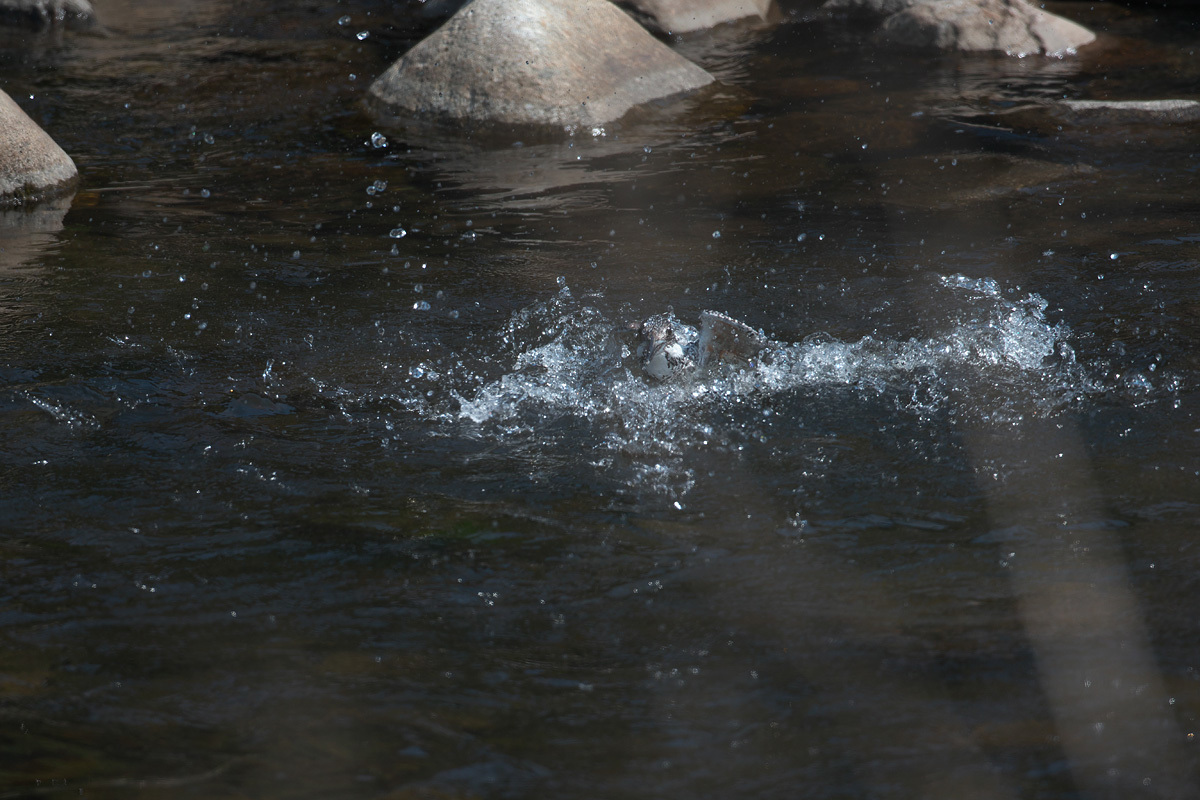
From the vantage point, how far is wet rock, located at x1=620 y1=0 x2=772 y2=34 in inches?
457

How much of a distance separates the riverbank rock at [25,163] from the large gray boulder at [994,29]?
7821mm

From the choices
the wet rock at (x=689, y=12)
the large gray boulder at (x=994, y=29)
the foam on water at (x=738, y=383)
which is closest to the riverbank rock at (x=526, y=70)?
the wet rock at (x=689, y=12)

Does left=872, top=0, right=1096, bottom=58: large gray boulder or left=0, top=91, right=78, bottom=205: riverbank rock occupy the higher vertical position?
left=872, top=0, right=1096, bottom=58: large gray boulder

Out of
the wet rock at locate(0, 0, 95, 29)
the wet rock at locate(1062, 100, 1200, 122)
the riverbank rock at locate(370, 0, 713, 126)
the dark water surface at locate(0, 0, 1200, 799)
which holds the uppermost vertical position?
the wet rock at locate(0, 0, 95, 29)

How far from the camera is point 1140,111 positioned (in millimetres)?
8133

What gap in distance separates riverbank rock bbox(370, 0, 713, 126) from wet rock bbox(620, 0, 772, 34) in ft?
8.38

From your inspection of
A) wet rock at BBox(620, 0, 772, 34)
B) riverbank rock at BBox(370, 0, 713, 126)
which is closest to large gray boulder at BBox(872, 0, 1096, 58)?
wet rock at BBox(620, 0, 772, 34)

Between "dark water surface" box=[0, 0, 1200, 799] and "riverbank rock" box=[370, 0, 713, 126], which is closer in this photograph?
"dark water surface" box=[0, 0, 1200, 799]

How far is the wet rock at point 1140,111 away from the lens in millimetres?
8062

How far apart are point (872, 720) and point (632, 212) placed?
15.0 ft

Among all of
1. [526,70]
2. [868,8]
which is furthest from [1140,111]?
[526,70]

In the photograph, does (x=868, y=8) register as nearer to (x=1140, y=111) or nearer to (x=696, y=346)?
(x=1140, y=111)

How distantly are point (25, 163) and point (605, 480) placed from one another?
562 cm

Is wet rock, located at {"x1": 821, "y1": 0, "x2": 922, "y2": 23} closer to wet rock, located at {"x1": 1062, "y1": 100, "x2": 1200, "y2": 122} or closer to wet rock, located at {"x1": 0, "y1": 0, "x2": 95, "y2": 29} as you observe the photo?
wet rock, located at {"x1": 1062, "y1": 100, "x2": 1200, "y2": 122}
